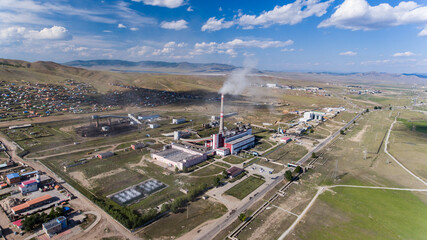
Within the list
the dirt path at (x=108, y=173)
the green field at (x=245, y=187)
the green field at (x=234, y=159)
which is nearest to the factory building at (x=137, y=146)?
the dirt path at (x=108, y=173)

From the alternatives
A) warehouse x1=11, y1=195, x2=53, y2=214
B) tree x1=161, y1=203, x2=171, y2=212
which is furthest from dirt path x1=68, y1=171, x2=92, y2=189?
tree x1=161, y1=203, x2=171, y2=212

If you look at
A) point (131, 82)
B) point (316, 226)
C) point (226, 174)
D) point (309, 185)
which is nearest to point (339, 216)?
point (316, 226)

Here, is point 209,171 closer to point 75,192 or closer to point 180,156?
point 180,156

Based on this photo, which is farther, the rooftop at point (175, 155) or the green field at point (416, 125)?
the green field at point (416, 125)

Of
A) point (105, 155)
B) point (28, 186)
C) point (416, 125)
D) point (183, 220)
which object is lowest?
point (183, 220)

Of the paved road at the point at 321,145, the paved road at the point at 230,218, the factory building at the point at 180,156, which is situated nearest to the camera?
the paved road at the point at 230,218

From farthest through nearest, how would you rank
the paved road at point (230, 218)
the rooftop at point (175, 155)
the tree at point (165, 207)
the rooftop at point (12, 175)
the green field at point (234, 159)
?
the green field at point (234, 159), the rooftop at point (175, 155), the rooftop at point (12, 175), the tree at point (165, 207), the paved road at point (230, 218)

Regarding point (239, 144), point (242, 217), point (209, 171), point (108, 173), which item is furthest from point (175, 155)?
point (242, 217)

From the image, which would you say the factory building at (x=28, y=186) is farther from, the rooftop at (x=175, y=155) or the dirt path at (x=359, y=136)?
the dirt path at (x=359, y=136)
